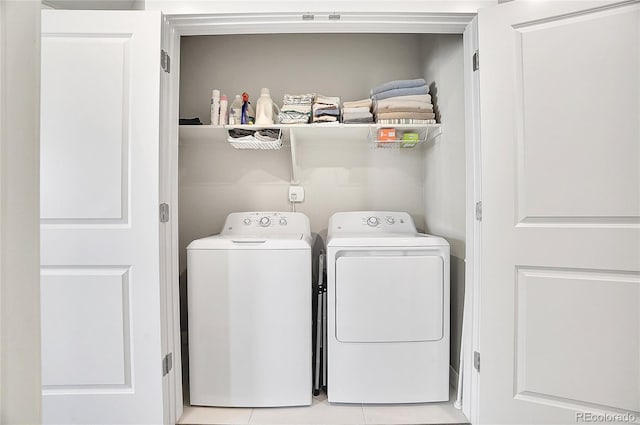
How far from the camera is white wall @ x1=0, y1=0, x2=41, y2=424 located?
1.95 ft

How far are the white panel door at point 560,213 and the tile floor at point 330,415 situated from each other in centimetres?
26

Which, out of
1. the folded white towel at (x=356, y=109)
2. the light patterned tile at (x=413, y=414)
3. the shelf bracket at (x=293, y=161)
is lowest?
the light patterned tile at (x=413, y=414)

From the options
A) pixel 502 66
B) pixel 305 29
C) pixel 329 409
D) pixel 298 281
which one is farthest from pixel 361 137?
pixel 329 409

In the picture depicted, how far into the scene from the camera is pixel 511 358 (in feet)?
4.67

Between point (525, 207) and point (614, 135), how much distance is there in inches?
16.0

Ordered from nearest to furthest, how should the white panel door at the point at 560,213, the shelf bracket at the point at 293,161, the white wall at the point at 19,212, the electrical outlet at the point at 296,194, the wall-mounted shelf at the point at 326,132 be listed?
1. the white wall at the point at 19,212
2. the white panel door at the point at 560,213
3. the wall-mounted shelf at the point at 326,132
4. the shelf bracket at the point at 293,161
5. the electrical outlet at the point at 296,194

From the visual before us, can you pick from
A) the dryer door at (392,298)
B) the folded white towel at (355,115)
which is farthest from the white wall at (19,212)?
the folded white towel at (355,115)

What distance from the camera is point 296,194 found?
223cm

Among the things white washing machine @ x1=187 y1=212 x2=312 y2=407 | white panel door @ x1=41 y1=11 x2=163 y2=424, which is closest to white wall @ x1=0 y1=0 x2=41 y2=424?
white panel door @ x1=41 y1=11 x2=163 y2=424

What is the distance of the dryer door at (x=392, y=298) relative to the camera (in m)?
1.62

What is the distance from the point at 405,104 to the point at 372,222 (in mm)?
731

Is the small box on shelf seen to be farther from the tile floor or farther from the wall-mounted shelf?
the tile floor

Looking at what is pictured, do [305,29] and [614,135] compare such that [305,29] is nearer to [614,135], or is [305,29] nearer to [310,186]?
[310,186]

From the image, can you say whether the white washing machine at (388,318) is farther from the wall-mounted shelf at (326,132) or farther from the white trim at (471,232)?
the wall-mounted shelf at (326,132)
